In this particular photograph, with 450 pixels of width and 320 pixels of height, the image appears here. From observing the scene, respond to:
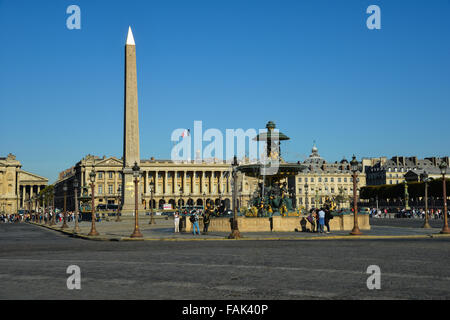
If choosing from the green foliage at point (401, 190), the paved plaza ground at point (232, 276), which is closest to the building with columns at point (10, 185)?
the green foliage at point (401, 190)

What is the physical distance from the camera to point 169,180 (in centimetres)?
16575

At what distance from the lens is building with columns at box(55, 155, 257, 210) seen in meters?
158

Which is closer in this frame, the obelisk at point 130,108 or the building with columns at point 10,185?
the obelisk at point 130,108

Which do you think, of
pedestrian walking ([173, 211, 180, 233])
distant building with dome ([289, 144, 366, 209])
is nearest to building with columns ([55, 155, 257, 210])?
distant building with dome ([289, 144, 366, 209])

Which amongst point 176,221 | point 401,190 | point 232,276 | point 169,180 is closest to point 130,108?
point 176,221

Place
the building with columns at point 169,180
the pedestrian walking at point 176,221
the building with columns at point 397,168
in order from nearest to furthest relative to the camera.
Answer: the pedestrian walking at point 176,221, the building with columns at point 397,168, the building with columns at point 169,180

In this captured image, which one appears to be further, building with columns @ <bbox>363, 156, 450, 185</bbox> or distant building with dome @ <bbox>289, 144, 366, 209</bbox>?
distant building with dome @ <bbox>289, 144, 366, 209</bbox>

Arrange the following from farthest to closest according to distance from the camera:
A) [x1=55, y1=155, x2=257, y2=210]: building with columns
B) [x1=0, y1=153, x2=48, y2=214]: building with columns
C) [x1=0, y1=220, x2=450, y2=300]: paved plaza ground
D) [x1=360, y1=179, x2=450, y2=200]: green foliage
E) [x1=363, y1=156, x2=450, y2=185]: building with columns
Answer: [x1=0, y1=153, x2=48, y2=214]: building with columns < [x1=55, y1=155, x2=257, y2=210]: building with columns < [x1=363, y1=156, x2=450, y2=185]: building with columns < [x1=360, y1=179, x2=450, y2=200]: green foliage < [x1=0, y1=220, x2=450, y2=300]: paved plaza ground

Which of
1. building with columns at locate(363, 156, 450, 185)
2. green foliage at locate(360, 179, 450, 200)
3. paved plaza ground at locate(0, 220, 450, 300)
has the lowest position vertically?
paved plaza ground at locate(0, 220, 450, 300)

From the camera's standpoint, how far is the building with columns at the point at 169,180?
158 metres

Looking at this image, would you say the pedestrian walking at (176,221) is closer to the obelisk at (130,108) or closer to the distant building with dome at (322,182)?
the obelisk at (130,108)

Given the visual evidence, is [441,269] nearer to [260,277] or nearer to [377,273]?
[377,273]

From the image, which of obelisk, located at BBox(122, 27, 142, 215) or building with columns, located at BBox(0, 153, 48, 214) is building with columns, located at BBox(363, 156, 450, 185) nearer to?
building with columns, located at BBox(0, 153, 48, 214)
